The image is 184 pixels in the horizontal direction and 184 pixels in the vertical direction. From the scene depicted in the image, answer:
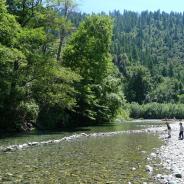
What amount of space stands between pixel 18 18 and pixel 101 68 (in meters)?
17.6

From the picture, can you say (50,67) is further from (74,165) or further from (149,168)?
(149,168)

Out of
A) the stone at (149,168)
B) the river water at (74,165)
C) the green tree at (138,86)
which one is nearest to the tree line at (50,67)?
the river water at (74,165)

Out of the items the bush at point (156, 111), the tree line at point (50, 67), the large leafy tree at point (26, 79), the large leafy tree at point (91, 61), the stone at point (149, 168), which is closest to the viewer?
the stone at point (149, 168)

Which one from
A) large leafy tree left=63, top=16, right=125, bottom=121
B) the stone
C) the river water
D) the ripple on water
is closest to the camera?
the river water

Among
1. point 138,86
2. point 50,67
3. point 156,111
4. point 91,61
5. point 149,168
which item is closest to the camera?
point 149,168

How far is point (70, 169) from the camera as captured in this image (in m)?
18.4

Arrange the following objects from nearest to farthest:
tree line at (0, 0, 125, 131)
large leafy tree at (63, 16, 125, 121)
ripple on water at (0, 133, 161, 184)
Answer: ripple on water at (0, 133, 161, 184) → tree line at (0, 0, 125, 131) → large leafy tree at (63, 16, 125, 121)

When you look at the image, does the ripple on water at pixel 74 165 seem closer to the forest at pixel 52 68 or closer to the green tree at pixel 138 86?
the forest at pixel 52 68

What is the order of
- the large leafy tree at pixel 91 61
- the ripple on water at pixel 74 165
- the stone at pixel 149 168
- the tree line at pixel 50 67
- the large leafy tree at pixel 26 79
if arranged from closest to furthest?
the ripple on water at pixel 74 165 → the stone at pixel 149 168 → the large leafy tree at pixel 26 79 → the tree line at pixel 50 67 → the large leafy tree at pixel 91 61

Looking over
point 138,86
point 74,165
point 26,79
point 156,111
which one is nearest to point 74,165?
point 74,165

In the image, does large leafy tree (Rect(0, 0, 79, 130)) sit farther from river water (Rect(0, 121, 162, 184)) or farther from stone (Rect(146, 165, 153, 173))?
stone (Rect(146, 165, 153, 173))

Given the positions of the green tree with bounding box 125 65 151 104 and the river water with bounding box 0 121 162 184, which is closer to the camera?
the river water with bounding box 0 121 162 184

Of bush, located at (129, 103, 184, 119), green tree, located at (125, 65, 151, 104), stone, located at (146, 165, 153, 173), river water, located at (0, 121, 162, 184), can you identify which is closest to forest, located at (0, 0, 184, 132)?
river water, located at (0, 121, 162, 184)

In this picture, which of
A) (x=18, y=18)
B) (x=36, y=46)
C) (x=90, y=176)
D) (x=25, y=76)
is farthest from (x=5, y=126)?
(x=90, y=176)
